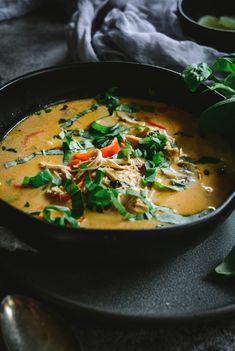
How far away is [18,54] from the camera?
399cm

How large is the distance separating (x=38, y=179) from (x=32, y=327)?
0.72 m

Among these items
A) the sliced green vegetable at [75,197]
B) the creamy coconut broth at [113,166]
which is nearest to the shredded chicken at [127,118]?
the creamy coconut broth at [113,166]

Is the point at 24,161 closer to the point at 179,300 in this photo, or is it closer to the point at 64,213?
the point at 64,213

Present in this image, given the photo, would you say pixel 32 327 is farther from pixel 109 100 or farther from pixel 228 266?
pixel 109 100

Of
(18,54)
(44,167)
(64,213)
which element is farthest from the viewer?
(18,54)

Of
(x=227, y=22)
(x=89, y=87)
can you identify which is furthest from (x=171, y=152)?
(x=227, y=22)

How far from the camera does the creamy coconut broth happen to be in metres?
2.26

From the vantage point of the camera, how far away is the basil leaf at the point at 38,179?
2424 mm

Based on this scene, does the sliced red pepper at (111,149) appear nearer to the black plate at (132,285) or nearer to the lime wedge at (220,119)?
the lime wedge at (220,119)

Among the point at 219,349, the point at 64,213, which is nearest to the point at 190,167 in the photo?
the point at 64,213

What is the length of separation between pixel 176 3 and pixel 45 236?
2688 millimetres

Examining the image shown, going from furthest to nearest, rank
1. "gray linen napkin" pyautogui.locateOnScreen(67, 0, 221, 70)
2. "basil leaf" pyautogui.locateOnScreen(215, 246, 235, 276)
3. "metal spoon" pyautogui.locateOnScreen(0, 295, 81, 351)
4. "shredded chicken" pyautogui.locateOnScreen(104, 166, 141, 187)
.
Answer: "gray linen napkin" pyautogui.locateOnScreen(67, 0, 221, 70) → "shredded chicken" pyautogui.locateOnScreen(104, 166, 141, 187) → "basil leaf" pyautogui.locateOnScreen(215, 246, 235, 276) → "metal spoon" pyautogui.locateOnScreen(0, 295, 81, 351)

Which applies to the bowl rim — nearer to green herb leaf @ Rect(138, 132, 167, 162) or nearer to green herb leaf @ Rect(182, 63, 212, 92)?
green herb leaf @ Rect(182, 63, 212, 92)

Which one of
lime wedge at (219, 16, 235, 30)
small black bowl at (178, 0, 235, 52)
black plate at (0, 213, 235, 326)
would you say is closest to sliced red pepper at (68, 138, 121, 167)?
black plate at (0, 213, 235, 326)
